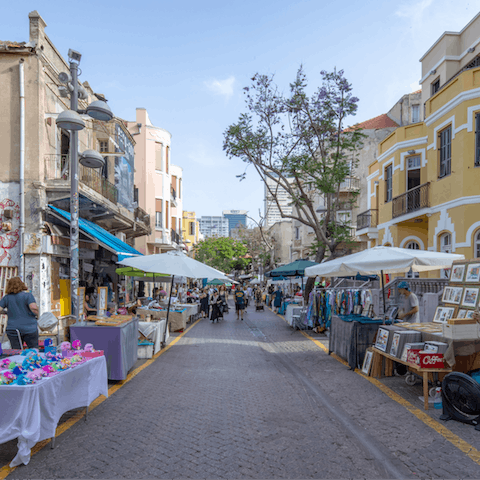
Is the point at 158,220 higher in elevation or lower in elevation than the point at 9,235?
higher

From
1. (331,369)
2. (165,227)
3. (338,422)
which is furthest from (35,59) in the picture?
(165,227)

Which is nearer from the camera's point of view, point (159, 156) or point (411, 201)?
point (411, 201)

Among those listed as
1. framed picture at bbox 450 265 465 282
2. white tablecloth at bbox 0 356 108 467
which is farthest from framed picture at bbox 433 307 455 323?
white tablecloth at bbox 0 356 108 467

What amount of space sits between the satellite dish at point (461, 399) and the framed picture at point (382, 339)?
6.90 feet

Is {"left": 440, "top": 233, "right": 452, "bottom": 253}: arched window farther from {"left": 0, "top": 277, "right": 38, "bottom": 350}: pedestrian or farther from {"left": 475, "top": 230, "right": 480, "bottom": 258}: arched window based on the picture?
{"left": 0, "top": 277, "right": 38, "bottom": 350}: pedestrian

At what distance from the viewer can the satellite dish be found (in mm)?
5227

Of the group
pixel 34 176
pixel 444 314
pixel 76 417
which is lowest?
pixel 76 417

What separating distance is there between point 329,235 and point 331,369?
10960 mm

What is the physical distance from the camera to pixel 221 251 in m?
62.2

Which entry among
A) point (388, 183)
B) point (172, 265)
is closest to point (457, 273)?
point (172, 265)

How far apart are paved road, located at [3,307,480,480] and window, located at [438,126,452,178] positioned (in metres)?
10.4

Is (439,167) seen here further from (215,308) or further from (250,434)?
(250,434)

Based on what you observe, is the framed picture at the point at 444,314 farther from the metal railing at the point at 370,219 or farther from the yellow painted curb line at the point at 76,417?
the metal railing at the point at 370,219

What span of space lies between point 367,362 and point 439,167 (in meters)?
10.7
